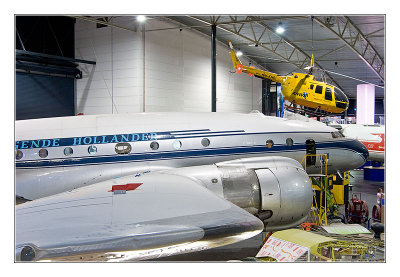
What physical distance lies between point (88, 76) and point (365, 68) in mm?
22874

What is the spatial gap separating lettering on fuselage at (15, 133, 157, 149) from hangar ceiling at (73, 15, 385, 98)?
9.83m

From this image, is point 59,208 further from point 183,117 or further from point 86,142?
point 183,117

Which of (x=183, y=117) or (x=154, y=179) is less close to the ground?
(x=183, y=117)

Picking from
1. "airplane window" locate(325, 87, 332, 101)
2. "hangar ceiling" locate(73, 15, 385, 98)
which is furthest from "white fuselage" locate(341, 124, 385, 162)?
"hangar ceiling" locate(73, 15, 385, 98)

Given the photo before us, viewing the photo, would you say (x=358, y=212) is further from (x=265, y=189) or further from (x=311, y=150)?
(x=265, y=189)

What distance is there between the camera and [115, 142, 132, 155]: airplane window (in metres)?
9.20

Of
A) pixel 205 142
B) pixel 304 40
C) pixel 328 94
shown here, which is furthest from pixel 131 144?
pixel 304 40

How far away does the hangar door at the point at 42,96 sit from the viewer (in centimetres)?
1673

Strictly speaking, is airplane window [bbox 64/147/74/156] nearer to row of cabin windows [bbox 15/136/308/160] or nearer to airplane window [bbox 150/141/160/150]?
row of cabin windows [bbox 15/136/308/160]

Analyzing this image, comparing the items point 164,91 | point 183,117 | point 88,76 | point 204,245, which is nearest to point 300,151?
point 183,117

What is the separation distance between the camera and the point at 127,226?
390 cm

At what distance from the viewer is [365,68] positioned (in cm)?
3016

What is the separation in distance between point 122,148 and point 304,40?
755 inches

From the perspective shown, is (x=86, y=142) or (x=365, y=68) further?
(x=365, y=68)
